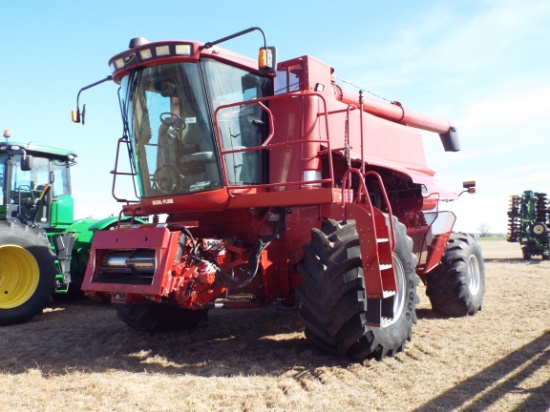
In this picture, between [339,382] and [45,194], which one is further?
[45,194]

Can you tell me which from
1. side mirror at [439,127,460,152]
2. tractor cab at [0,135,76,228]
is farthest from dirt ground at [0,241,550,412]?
side mirror at [439,127,460,152]

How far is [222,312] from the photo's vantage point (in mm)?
7121

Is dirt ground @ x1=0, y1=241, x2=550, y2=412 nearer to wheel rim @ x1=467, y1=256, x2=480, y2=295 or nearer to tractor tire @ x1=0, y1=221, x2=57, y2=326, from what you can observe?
tractor tire @ x1=0, y1=221, x2=57, y2=326

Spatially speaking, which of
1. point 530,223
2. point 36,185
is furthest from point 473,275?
point 530,223

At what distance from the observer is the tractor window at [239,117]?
15.6 feet

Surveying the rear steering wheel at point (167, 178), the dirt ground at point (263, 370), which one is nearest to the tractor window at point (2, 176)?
the dirt ground at point (263, 370)

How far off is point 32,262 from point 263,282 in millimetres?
3690

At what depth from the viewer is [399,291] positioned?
4.87m

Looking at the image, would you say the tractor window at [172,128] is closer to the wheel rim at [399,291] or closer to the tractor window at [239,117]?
the tractor window at [239,117]

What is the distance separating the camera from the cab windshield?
4.70 meters

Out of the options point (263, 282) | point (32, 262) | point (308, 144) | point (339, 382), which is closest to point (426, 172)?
point (308, 144)

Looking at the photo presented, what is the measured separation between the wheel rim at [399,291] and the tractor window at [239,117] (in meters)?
1.54

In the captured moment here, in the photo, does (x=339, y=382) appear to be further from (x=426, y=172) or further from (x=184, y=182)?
(x=426, y=172)

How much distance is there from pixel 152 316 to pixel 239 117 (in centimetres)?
225
